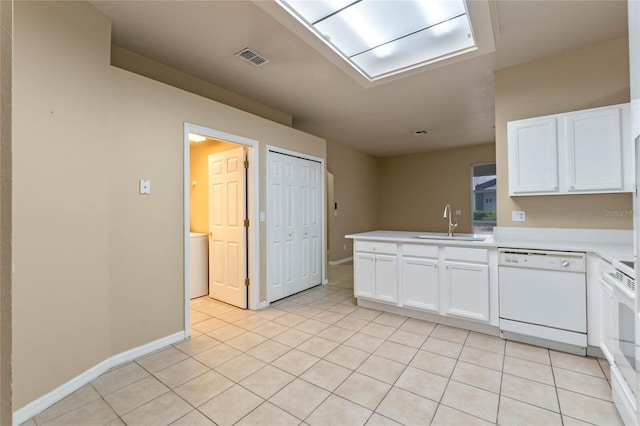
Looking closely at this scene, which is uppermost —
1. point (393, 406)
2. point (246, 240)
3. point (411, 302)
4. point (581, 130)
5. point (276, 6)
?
point (276, 6)

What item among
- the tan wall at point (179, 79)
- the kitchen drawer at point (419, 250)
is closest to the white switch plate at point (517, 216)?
the kitchen drawer at point (419, 250)

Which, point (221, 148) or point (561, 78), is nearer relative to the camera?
point (561, 78)

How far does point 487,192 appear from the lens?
699 cm

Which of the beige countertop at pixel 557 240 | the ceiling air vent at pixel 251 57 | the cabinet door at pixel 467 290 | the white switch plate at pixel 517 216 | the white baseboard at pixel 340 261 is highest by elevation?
the ceiling air vent at pixel 251 57

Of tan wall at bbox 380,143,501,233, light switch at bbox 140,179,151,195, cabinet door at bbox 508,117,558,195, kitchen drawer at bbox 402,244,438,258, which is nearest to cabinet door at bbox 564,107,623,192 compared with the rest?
cabinet door at bbox 508,117,558,195

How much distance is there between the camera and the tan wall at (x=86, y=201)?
70.7 inches

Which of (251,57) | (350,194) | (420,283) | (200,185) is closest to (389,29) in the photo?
(251,57)

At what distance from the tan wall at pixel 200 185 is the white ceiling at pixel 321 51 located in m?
1.10

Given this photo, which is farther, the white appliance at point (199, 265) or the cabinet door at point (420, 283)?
the white appliance at point (199, 265)

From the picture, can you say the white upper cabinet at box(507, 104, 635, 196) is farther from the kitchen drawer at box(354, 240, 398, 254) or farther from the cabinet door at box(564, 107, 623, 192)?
the kitchen drawer at box(354, 240, 398, 254)

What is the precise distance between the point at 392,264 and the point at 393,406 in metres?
1.70

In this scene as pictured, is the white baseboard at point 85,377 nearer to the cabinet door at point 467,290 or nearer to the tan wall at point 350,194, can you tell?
the cabinet door at point 467,290

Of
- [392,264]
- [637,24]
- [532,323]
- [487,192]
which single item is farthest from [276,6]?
[487,192]

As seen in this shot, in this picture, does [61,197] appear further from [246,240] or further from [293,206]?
[293,206]
